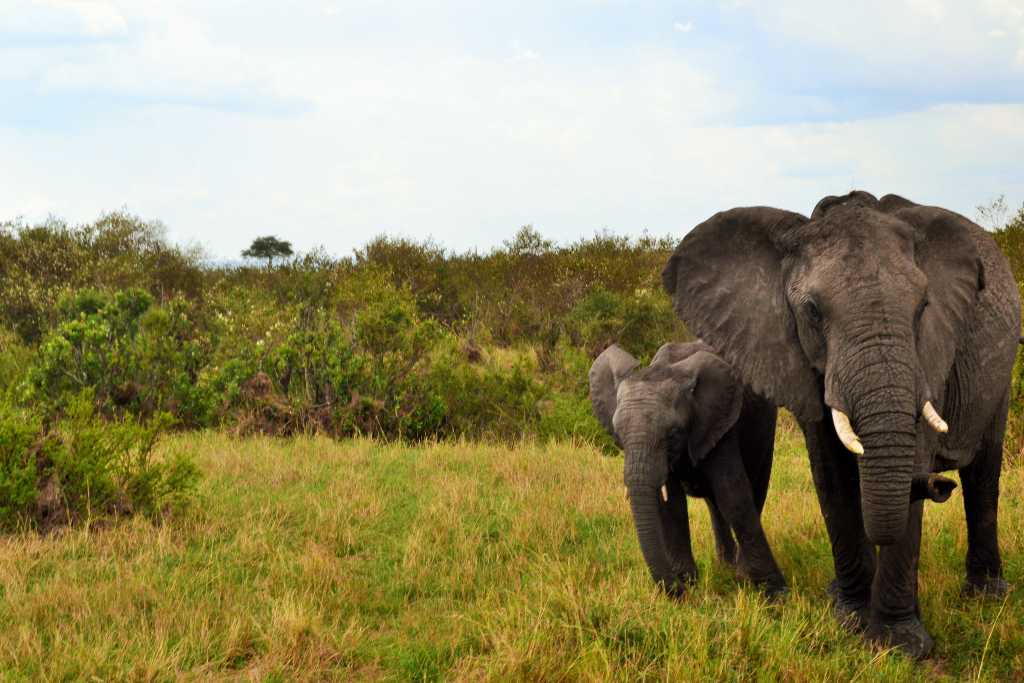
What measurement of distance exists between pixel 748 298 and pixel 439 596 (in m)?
2.53

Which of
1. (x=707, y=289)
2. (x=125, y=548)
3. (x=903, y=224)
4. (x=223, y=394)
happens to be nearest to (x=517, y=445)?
(x=223, y=394)

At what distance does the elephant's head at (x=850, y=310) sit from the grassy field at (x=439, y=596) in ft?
3.52

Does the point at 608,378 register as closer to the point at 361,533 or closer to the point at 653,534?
the point at 653,534

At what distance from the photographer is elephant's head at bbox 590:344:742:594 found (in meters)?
5.05

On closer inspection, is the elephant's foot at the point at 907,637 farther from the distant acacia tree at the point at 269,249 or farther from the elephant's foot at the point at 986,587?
the distant acacia tree at the point at 269,249

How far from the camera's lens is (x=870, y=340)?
12.7 feet

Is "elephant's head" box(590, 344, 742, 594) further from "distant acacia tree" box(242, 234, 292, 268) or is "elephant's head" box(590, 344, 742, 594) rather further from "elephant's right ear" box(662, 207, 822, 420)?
"distant acacia tree" box(242, 234, 292, 268)

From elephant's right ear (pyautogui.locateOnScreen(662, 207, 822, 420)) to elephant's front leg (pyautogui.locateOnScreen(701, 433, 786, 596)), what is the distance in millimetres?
892

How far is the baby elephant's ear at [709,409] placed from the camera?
5.25 m

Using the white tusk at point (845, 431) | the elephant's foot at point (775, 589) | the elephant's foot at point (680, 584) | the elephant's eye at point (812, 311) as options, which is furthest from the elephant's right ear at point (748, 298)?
the elephant's foot at point (775, 589)

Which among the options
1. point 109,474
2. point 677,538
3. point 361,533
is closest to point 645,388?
point 677,538

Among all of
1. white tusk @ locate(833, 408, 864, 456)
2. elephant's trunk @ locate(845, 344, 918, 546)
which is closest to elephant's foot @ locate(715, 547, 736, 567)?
elephant's trunk @ locate(845, 344, 918, 546)

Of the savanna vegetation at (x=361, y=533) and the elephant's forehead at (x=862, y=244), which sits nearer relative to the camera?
the elephant's forehead at (x=862, y=244)

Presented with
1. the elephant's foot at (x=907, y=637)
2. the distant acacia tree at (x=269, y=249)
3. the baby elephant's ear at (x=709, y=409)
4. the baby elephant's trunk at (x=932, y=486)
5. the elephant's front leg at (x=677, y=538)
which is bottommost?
the elephant's foot at (x=907, y=637)
